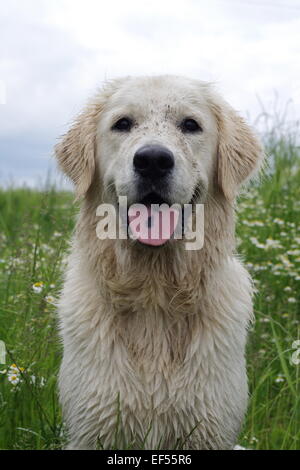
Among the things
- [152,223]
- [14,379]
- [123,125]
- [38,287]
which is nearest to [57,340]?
[38,287]

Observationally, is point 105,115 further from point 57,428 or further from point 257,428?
point 257,428

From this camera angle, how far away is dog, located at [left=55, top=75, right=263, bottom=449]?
318 cm

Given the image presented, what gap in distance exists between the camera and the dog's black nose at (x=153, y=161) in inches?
117

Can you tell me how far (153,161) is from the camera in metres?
3.01

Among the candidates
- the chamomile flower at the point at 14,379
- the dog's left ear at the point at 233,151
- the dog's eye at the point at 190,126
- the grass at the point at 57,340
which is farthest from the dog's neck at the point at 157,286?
the chamomile flower at the point at 14,379

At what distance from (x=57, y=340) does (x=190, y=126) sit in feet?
4.97

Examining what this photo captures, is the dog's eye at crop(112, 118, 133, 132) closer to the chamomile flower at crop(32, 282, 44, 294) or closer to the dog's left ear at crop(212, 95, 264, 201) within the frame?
the dog's left ear at crop(212, 95, 264, 201)

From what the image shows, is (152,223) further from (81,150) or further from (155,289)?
(81,150)

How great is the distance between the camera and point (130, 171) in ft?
10.2

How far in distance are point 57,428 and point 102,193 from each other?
1288 mm

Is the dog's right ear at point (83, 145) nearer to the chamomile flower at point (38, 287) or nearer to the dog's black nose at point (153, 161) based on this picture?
the dog's black nose at point (153, 161)

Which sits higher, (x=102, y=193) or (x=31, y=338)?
(x=102, y=193)

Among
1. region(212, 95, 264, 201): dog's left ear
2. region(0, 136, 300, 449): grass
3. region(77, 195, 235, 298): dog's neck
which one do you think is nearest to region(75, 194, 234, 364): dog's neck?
region(77, 195, 235, 298): dog's neck

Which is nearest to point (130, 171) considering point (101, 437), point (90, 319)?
point (90, 319)
